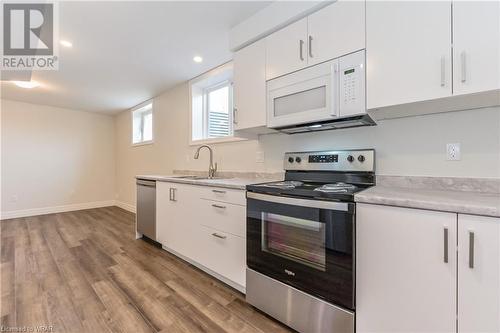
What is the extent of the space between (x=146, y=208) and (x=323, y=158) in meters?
2.48

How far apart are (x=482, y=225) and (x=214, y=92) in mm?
3180

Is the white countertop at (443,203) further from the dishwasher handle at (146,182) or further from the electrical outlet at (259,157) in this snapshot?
the dishwasher handle at (146,182)

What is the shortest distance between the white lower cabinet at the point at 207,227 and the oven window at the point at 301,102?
74 cm

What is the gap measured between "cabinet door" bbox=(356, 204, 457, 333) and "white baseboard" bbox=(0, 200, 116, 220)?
6.16 meters

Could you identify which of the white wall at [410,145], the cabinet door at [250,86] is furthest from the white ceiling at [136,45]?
the white wall at [410,145]

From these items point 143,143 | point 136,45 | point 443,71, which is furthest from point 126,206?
point 443,71

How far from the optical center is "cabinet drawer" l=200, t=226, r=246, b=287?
1815 millimetres

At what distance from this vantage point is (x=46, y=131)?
16.0 feet

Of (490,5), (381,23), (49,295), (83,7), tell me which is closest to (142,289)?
(49,295)

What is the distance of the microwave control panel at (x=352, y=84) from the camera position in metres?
1.41

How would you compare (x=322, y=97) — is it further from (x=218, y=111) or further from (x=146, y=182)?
(x=146, y=182)

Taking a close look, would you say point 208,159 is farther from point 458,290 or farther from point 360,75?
point 458,290

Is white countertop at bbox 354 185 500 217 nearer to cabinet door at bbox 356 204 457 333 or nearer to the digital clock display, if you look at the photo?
cabinet door at bbox 356 204 457 333

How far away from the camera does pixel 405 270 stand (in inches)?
42.7
